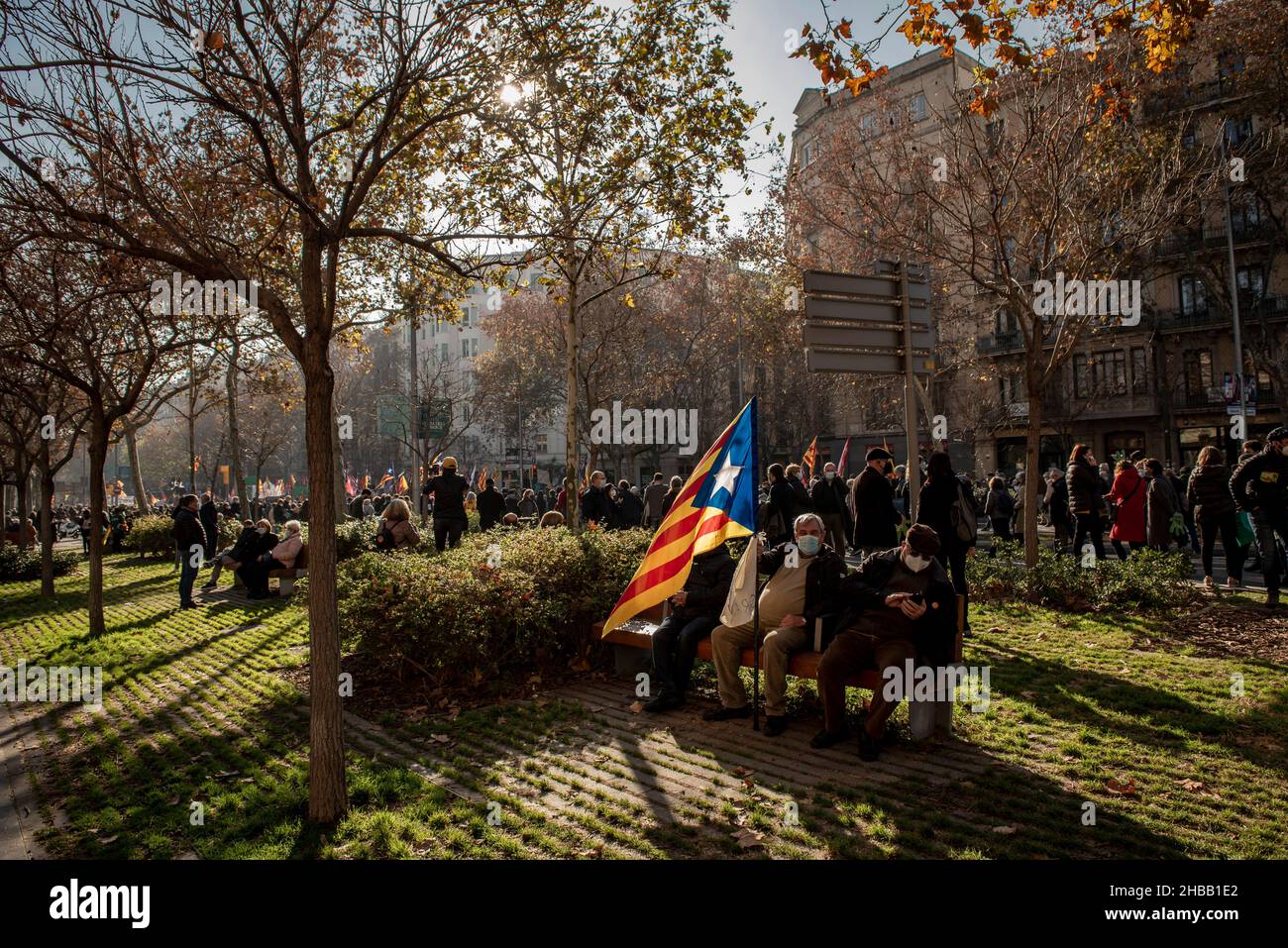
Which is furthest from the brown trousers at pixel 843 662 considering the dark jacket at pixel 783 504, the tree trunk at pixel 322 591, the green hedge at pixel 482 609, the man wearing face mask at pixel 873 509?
the dark jacket at pixel 783 504

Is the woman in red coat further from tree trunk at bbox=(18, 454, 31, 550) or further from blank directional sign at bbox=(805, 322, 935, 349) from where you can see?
tree trunk at bbox=(18, 454, 31, 550)

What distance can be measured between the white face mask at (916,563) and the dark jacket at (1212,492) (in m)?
7.21

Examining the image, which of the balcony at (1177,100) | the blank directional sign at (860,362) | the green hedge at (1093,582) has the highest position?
the balcony at (1177,100)

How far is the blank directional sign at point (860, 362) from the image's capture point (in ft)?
30.2

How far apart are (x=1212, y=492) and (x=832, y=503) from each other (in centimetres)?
564

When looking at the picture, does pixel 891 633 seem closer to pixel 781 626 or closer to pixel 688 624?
pixel 781 626

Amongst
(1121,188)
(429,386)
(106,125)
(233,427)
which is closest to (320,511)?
(106,125)

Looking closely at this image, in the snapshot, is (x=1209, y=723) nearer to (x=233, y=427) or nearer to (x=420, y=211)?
(x=420, y=211)

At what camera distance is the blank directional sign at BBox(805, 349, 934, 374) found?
9211mm

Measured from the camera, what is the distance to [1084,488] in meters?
13.6

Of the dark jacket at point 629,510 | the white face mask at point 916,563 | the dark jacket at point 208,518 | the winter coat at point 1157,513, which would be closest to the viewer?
the white face mask at point 916,563

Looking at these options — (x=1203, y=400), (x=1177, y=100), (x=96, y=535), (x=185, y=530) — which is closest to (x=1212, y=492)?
(x=96, y=535)

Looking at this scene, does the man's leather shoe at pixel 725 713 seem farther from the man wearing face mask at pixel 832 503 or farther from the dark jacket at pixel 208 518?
the dark jacket at pixel 208 518
